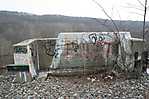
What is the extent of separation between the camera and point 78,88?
27.2 ft

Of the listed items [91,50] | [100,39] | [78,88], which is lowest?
[78,88]

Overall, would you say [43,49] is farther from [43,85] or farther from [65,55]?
[43,85]

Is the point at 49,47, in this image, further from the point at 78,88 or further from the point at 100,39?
the point at 78,88

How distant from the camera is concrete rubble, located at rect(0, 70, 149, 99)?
7.45m

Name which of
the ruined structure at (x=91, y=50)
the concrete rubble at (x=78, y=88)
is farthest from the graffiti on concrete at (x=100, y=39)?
the concrete rubble at (x=78, y=88)

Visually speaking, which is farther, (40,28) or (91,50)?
(40,28)

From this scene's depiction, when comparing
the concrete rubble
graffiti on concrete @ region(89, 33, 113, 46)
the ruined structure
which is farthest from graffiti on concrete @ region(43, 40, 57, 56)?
the concrete rubble

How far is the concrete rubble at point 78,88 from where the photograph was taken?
7445mm

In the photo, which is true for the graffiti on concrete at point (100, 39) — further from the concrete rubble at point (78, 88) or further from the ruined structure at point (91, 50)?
the concrete rubble at point (78, 88)

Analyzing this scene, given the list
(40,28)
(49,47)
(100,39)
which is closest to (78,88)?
(100,39)

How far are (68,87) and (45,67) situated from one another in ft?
11.3

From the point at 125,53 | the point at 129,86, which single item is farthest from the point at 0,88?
the point at 125,53

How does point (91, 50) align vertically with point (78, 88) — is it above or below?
above

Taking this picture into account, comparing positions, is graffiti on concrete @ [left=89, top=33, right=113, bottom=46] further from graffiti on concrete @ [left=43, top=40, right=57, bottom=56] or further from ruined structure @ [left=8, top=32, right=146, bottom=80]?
graffiti on concrete @ [left=43, top=40, right=57, bottom=56]
